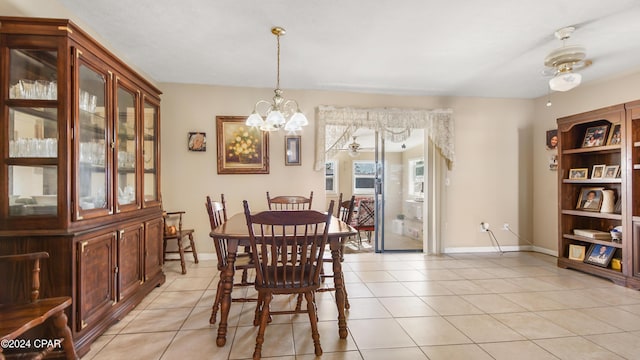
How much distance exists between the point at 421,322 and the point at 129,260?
246 cm

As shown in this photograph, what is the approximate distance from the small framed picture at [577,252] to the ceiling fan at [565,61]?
82.5 inches

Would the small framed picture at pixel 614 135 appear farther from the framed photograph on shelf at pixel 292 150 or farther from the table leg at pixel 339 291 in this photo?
the framed photograph on shelf at pixel 292 150

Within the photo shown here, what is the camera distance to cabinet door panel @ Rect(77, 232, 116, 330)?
1.92m

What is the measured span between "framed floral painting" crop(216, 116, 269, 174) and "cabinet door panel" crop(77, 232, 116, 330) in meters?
2.00

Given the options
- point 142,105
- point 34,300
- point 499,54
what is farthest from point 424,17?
point 34,300

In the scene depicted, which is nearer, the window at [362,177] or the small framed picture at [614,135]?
the small framed picture at [614,135]

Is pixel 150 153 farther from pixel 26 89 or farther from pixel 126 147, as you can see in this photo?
pixel 26 89

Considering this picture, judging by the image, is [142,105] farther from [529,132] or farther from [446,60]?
[529,132]

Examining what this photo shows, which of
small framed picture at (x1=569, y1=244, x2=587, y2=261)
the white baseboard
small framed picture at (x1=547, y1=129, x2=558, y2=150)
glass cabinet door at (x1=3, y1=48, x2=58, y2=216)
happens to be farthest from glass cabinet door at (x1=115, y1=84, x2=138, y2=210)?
small framed picture at (x1=547, y1=129, x2=558, y2=150)

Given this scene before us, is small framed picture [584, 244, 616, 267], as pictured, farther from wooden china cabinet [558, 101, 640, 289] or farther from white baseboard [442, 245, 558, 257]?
white baseboard [442, 245, 558, 257]

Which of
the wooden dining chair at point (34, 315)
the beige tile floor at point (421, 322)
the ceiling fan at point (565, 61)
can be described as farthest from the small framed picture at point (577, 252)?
the wooden dining chair at point (34, 315)

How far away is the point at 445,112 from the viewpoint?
15.0ft

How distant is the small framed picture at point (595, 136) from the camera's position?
3580 millimetres

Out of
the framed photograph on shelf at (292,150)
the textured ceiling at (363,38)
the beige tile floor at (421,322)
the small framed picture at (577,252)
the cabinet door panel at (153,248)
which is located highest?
the textured ceiling at (363,38)
